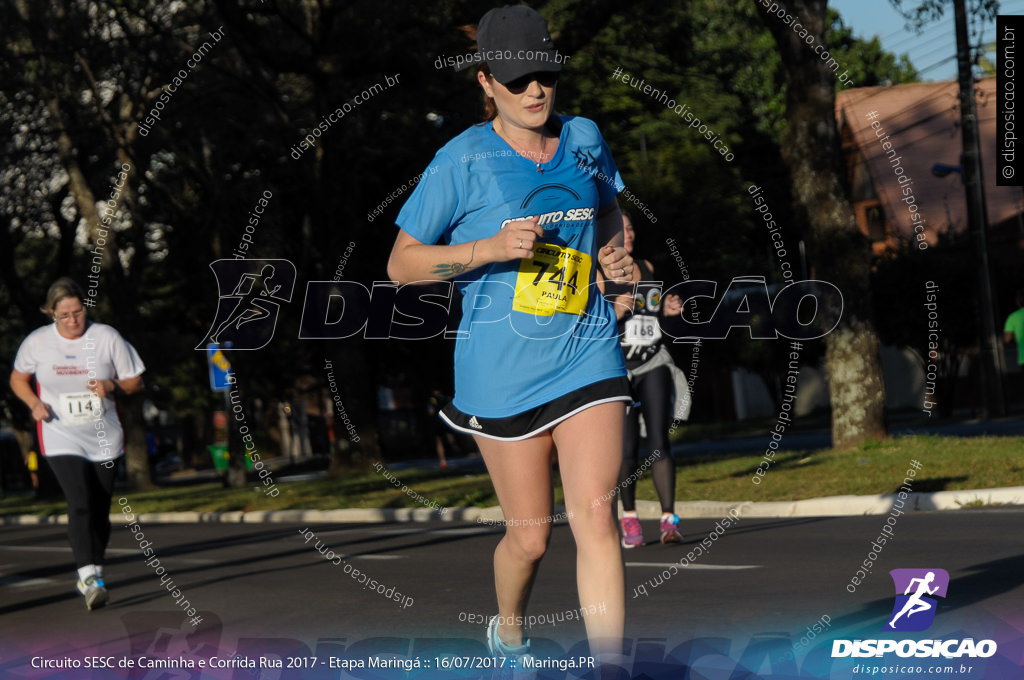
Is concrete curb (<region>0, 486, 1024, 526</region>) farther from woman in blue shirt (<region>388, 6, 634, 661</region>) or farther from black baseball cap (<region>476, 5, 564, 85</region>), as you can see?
black baseball cap (<region>476, 5, 564, 85</region>)

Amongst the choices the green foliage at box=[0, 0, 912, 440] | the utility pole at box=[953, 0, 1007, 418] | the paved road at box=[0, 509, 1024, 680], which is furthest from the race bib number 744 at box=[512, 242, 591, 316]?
the utility pole at box=[953, 0, 1007, 418]

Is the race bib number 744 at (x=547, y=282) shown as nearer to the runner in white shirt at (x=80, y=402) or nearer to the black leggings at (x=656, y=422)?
the black leggings at (x=656, y=422)

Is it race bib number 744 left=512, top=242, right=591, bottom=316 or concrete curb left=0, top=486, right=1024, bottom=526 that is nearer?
race bib number 744 left=512, top=242, right=591, bottom=316

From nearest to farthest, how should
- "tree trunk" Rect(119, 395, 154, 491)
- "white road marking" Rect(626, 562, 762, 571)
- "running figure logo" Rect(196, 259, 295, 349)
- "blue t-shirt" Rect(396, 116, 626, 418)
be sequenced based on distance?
"blue t-shirt" Rect(396, 116, 626, 418)
"white road marking" Rect(626, 562, 762, 571)
"running figure logo" Rect(196, 259, 295, 349)
"tree trunk" Rect(119, 395, 154, 491)

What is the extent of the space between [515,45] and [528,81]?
12 cm

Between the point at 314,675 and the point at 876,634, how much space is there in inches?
83.1

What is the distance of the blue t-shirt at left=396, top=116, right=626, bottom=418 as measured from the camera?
4086 mm

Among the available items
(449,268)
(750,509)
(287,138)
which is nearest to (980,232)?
(287,138)

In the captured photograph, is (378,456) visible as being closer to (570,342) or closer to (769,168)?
(570,342)

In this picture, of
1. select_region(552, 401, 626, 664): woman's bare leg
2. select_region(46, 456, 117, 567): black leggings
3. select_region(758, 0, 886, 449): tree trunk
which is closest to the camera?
select_region(552, 401, 626, 664): woman's bare leg

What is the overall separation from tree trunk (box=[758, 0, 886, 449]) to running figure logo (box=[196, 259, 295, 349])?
23.2ft

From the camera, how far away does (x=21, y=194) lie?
102 feet

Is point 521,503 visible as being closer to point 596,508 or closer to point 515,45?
point 596,508

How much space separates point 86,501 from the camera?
8.05m
